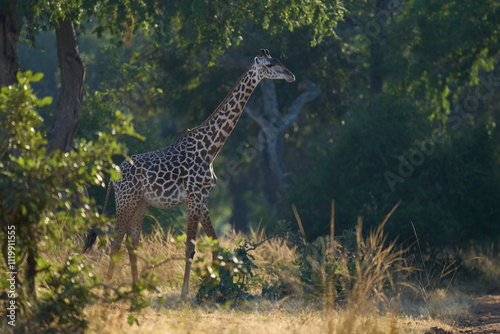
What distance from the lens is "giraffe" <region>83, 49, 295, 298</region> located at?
332 inches

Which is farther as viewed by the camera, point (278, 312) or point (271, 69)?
point (271, 69)

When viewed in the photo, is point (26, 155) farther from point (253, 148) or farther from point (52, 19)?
point (253, 148)

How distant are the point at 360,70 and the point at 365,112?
5025 mm

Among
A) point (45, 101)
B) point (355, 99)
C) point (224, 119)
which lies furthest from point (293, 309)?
point (355, 99)

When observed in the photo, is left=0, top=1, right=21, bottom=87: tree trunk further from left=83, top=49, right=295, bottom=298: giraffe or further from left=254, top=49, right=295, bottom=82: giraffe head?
left=254, top=49, right=295, bottom=82: giraffe head

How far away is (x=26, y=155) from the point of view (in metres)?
5.22

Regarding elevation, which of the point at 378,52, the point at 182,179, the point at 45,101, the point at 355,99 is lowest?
the point at 182,179

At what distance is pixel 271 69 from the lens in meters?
8.78

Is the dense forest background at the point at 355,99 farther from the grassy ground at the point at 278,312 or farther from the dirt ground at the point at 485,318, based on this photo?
the grassy ground at the point at 278,312

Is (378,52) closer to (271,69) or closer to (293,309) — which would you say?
(271,69)

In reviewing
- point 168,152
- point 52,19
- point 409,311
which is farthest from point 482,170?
point 52,19

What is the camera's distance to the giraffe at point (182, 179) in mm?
8445

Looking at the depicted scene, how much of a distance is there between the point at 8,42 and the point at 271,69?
4605 mm

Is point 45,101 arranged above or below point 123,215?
above
